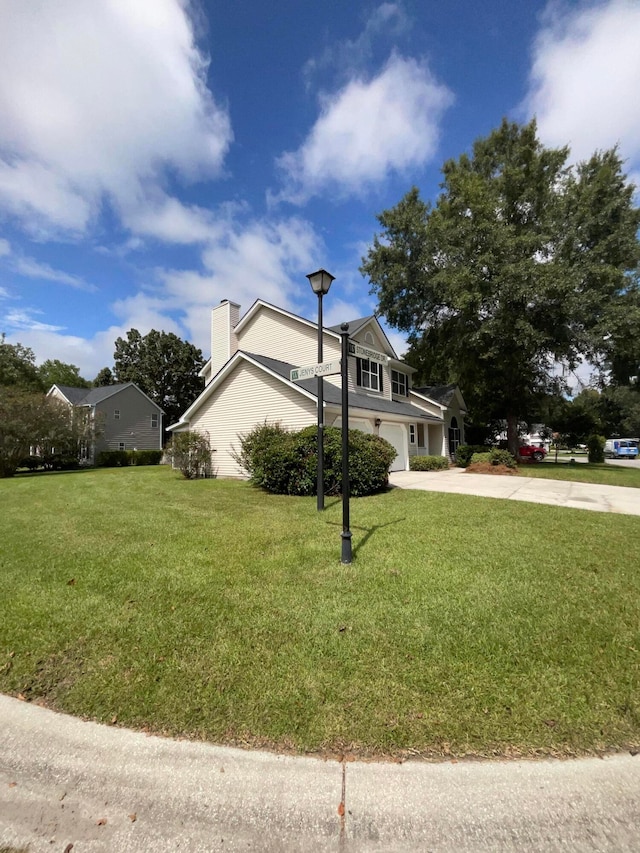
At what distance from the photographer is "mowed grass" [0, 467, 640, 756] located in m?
2.44

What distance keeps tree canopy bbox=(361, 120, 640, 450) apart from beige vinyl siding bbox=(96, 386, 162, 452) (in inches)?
851

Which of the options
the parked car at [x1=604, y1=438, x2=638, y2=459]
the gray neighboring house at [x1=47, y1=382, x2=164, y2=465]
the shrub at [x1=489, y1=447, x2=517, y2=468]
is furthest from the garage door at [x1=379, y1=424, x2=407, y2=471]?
the parked car at [x1=604, y1=438, x2=638, y2=459]

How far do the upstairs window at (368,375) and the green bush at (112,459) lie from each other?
18991 mm

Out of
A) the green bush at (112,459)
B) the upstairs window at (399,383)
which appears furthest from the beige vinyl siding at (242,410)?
the green bush at (112,459)

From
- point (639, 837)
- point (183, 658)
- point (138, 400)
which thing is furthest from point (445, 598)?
point (138, 400)

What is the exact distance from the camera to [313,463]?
34.0ft

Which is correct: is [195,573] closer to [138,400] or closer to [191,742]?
[191,742]

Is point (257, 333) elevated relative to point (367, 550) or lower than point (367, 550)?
elevated

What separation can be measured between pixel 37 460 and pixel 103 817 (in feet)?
91.7

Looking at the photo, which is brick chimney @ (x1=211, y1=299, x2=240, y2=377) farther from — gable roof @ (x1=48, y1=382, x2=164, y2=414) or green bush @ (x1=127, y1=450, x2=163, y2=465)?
gable roof @ (x1=48, y1=382, x2=164, y2=414)

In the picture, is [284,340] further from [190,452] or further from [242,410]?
[190,452]

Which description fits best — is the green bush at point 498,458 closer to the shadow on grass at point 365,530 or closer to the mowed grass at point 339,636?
the mowed grass at point 339,636

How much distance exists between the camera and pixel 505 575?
4.59m

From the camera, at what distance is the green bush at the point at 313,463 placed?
399 inches
